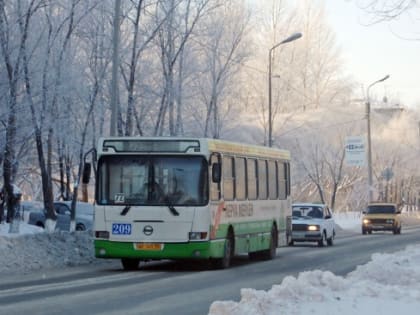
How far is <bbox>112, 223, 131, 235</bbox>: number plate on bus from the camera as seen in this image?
2191 cm

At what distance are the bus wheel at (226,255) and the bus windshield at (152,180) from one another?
190cm

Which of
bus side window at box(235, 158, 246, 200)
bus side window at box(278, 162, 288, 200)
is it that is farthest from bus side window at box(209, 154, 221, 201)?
bus side window at box(278, 162, 288, 200)

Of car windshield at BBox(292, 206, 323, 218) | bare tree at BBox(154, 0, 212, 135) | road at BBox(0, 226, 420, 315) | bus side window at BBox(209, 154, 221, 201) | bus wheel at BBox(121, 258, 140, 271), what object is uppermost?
bare tree at BBox(154, 0, 212, 135)

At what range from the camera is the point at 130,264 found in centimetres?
2364

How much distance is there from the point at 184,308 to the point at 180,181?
7.70 m

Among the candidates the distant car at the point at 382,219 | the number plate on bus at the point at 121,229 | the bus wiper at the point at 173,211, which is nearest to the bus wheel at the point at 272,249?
the bus wiper at the point at 173,211

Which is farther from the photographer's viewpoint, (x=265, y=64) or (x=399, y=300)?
(x=265, y=64)

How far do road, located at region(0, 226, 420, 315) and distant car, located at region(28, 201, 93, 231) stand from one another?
13.6m

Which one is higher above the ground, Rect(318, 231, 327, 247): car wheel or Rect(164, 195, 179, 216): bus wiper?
Rect(164, 195, 179, 216): bus wiper

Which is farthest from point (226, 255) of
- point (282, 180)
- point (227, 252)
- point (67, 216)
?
point (67, 216)

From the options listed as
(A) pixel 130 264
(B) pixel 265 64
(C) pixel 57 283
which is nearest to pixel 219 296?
(C) pixel 57 283

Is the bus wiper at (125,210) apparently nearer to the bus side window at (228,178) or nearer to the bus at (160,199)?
the bus at (160,199)

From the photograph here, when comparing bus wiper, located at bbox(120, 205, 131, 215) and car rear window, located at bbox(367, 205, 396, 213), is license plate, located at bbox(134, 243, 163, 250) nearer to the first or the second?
bus wiper, located at bbox(120, 205, 131, 215)

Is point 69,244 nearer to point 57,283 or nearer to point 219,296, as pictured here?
point 57,283
